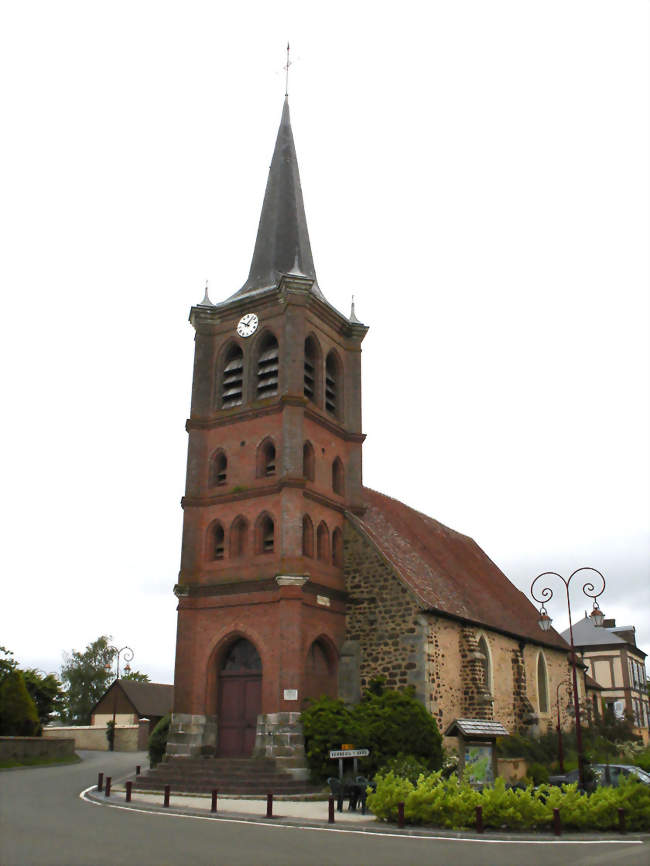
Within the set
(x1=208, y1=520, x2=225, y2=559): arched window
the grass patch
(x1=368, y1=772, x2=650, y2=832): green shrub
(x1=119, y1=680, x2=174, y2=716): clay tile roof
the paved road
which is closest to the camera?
the paved road

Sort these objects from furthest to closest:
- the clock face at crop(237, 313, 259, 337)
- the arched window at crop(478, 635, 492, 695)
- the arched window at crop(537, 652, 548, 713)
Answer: the arched window at crop(537, 652, 548, 713)
the clock face at crop(237, 313, 259, 337)
the arched window at crop(478, 635, 492, 695)

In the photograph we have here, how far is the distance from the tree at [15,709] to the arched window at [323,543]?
19.3 metres

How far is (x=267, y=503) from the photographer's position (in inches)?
1041

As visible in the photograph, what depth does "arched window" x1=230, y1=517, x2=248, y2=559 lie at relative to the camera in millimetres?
26750

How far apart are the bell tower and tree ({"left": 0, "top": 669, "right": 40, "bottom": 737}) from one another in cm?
1545

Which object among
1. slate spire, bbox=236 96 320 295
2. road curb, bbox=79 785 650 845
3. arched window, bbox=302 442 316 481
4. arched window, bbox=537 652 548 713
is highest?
slate spire, bbox=236 96 320 295

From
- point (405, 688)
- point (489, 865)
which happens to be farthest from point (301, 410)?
point (489, 865)

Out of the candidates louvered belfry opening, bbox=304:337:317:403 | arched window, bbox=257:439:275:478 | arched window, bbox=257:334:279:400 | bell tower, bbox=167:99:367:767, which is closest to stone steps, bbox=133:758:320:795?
bell tower, bbox=167:99:367:767

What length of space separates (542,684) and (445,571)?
7.95 metres

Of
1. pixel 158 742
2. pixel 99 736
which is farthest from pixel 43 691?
pixel 158 742

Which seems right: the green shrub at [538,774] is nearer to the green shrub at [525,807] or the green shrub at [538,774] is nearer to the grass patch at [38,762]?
the green shrub at [525,807]

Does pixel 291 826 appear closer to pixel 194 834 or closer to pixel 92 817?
pixel 194 834

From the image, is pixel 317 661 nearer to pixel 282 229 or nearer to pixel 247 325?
pixel 247 325

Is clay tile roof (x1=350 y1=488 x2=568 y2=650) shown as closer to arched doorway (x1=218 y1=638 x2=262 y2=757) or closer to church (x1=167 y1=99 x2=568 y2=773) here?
church (x1=167 y1=99 x2=568 y2=773)
